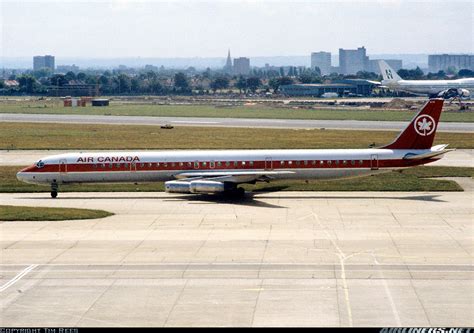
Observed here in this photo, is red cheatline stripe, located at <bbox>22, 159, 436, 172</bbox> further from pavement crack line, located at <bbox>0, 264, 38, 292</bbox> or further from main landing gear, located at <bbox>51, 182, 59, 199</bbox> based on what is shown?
pavement crack line, located at <bbox>0, 264, 38, 292</bbox>

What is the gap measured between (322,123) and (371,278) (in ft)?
274

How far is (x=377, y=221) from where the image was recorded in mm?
45219

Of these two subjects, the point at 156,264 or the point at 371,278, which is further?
the point at 156,264

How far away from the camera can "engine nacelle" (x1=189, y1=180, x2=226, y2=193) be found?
52.8 meters

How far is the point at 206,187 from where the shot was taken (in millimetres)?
52875

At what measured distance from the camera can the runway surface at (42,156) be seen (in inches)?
2773

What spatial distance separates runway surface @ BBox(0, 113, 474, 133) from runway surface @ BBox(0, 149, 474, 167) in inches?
928

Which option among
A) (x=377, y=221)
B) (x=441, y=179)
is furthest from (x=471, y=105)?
(x=377, y=221)

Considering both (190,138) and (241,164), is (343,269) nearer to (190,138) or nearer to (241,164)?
(241,164)

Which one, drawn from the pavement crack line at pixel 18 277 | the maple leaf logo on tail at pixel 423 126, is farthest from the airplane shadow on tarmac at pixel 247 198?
the pavement crack line at pixel 18 277

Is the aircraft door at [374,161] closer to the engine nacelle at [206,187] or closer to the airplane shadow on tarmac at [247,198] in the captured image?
the airplane shadow on tarmac at [247,198]

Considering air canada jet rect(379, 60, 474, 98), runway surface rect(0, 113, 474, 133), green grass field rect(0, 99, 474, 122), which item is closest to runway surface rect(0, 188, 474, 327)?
runway surface rect(0, 113, 474, 133)

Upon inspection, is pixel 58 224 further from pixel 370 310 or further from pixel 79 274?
pixel 370 310

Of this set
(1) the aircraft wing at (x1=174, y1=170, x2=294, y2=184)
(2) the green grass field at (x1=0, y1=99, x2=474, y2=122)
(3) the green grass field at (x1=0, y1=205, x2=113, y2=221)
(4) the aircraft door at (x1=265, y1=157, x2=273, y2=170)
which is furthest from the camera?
(2) the green grass field at (x1=0, y1=99, x2=474, y2=122)
